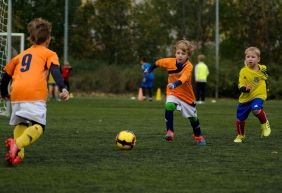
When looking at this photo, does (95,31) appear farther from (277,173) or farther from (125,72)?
(277,173)

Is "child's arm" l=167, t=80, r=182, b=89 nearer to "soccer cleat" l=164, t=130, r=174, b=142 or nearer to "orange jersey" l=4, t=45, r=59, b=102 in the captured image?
"soccer cleat" l=164, t=130, r=174, b=142

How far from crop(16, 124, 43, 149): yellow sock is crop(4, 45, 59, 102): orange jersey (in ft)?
1.09

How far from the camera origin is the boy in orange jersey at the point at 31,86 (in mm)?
8805

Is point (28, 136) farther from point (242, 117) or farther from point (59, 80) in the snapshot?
point (242, 117)

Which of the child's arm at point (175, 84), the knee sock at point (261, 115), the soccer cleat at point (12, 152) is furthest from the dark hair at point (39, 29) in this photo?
the knee sock at point (261, 115)

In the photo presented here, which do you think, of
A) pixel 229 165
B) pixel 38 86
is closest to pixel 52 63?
pixel 38 86

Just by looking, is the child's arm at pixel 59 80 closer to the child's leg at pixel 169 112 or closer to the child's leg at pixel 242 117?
the child's leg at pixel 169 112

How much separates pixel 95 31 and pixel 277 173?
128ft

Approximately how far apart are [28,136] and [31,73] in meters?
0.75

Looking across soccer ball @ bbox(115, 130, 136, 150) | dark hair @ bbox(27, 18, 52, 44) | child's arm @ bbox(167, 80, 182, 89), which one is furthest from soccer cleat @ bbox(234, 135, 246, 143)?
dark hair @ bbox(27, 18, 52, 44)

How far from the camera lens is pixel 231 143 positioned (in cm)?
1179

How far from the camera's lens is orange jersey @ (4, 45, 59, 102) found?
29.1 feet

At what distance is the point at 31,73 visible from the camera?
29.4ft

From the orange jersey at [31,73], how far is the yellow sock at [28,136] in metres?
0.33
